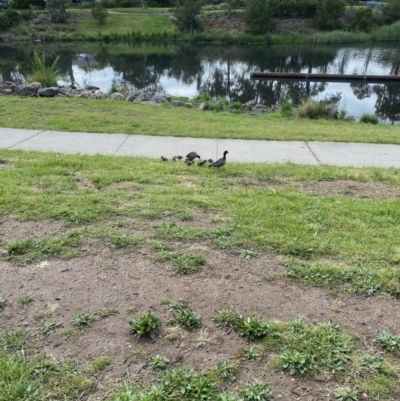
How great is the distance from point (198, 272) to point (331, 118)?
32.1ft

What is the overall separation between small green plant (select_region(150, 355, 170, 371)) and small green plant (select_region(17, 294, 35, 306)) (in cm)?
103

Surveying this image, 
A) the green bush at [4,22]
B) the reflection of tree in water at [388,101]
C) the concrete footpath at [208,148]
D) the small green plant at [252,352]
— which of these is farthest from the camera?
the green bush at [4,22]

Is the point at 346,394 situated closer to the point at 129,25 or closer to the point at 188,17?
the point at 188,17

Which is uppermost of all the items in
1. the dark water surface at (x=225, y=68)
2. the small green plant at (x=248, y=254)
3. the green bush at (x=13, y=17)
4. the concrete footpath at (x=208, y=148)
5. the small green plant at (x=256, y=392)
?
the small green plant at (x=256, y=392)

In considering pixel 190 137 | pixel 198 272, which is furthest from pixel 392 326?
pixel 190 137

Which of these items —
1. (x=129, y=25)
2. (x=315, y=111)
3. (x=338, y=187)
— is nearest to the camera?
(x=338, y=187)

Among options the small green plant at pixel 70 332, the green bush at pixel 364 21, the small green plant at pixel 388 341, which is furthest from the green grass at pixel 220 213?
the green bush at pixel 364 21

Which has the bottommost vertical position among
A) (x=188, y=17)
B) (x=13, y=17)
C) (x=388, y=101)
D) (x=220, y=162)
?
(x=388, y=101)

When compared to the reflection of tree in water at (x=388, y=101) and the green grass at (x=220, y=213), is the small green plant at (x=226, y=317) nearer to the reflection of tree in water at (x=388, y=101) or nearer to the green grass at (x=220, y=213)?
the green grass at (x=220, y=213)

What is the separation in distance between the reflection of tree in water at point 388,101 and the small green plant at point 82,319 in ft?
43.3

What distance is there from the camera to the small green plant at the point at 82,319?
2.46m

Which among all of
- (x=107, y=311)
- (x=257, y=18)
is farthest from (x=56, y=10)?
(x=107, y=311)

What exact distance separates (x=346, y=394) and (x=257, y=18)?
1657 inches

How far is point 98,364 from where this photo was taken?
7.10 feet
